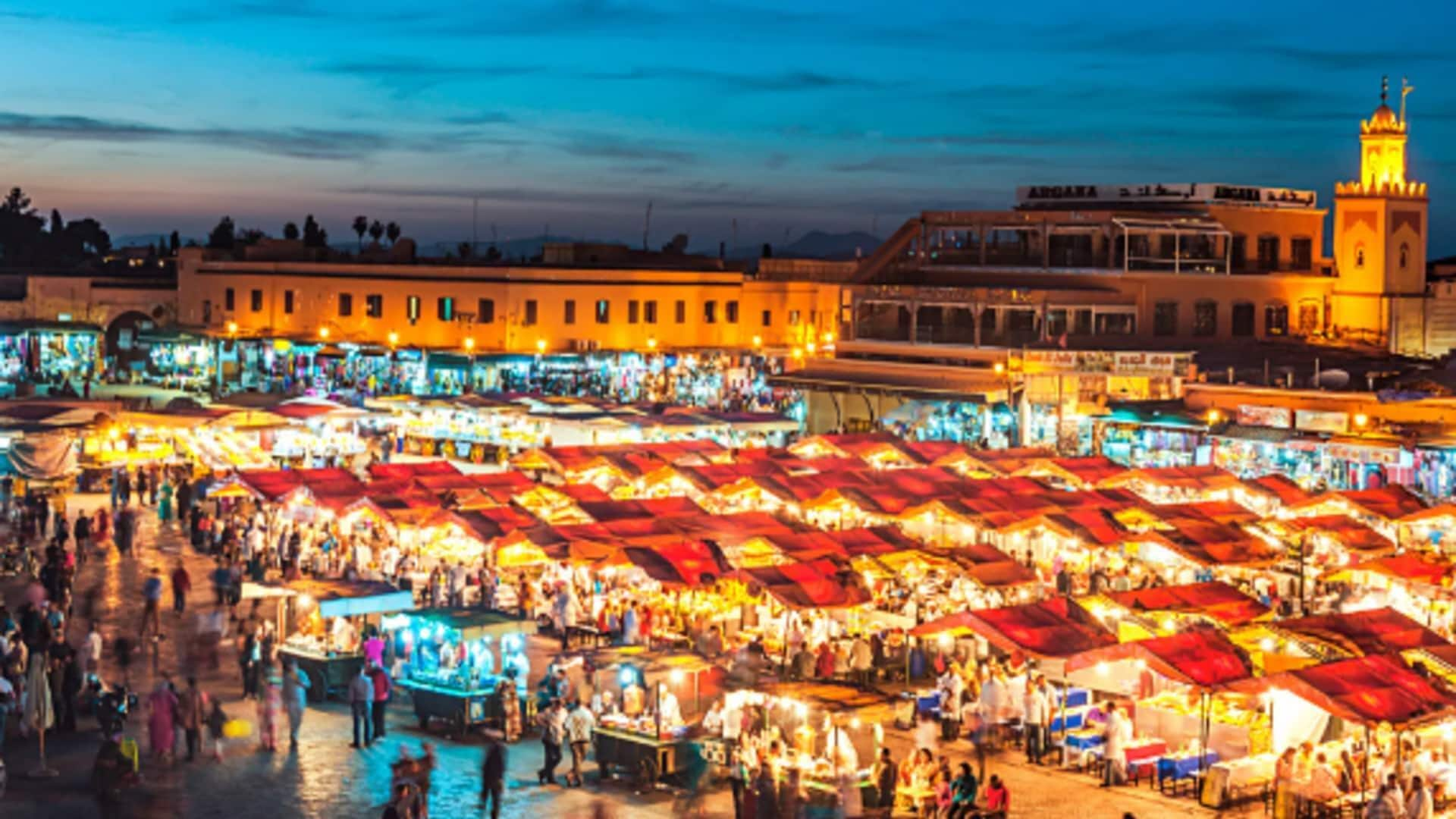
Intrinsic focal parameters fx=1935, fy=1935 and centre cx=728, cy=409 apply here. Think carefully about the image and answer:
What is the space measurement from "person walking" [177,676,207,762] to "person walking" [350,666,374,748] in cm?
145

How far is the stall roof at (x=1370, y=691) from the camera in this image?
17.3m

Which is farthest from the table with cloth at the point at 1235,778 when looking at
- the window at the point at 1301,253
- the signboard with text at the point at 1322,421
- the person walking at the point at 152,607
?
the window at the point at 1301,253

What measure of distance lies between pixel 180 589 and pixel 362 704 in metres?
7.66

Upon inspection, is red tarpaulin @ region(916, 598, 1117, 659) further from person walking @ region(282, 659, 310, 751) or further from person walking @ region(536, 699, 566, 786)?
person walking @ region(282, 659, 310, 751)

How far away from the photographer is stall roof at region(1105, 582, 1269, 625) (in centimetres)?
2206

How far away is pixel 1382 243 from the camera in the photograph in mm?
58844

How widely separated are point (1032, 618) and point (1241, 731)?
8.53ft

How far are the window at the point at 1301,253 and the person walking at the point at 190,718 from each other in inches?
1839

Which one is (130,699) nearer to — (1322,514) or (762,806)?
Result: (762,806)

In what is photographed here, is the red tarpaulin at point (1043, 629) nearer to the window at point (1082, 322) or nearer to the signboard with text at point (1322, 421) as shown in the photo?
the signboard with text at point (1322, 421)

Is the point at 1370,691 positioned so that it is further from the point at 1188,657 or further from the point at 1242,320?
the point at 1242,320

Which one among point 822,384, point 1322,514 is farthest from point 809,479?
point 822,384

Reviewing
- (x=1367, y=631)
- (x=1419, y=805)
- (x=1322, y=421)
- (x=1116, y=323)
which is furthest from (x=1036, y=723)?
(x=1116, y=323)

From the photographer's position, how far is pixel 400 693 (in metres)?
21.2
